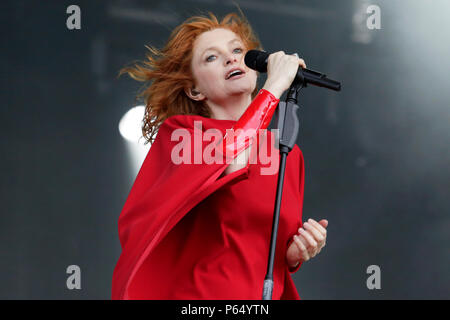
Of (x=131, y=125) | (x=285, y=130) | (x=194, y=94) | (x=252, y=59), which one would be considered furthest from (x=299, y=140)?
(x=285, y=130)

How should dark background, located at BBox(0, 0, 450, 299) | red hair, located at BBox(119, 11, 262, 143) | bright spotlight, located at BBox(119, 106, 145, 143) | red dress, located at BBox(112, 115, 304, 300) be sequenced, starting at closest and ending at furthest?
red dress, located at BBox(112, 115, 304, 300) → red hair, located at BBox(119, 11, 262, 143) → dark background, located at BBox(0, 0, 450, 299) → bright spotlight, located at BBox(119, 106, 145, 143)

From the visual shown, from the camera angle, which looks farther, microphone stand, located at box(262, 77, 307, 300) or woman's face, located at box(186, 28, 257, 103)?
woman's face, located at box(186, 28, 257, 103)

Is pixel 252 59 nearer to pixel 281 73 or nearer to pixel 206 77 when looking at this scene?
pixel 281 73

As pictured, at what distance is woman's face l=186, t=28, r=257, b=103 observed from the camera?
4.56 feet

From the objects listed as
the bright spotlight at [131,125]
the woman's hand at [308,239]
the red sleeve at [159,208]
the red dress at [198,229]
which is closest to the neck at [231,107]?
the red dress at [198,229]

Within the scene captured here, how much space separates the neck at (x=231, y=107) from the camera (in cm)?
142

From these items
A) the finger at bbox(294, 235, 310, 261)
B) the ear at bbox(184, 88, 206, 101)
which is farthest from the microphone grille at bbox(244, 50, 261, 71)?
the finger at bbox(294, 235, 310, 261)

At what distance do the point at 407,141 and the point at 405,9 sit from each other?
2.13 ft

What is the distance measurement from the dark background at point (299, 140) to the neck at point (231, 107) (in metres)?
1.29

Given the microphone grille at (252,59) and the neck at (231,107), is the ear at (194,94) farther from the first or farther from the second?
the microphone grille at (252,59)

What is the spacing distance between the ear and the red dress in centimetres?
20

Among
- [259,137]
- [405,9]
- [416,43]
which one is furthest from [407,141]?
[259,137]

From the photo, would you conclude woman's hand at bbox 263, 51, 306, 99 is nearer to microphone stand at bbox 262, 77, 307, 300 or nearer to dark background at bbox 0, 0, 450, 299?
microphone stand at bbox 262, 77, 307, 300

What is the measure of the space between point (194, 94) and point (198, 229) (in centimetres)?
45
